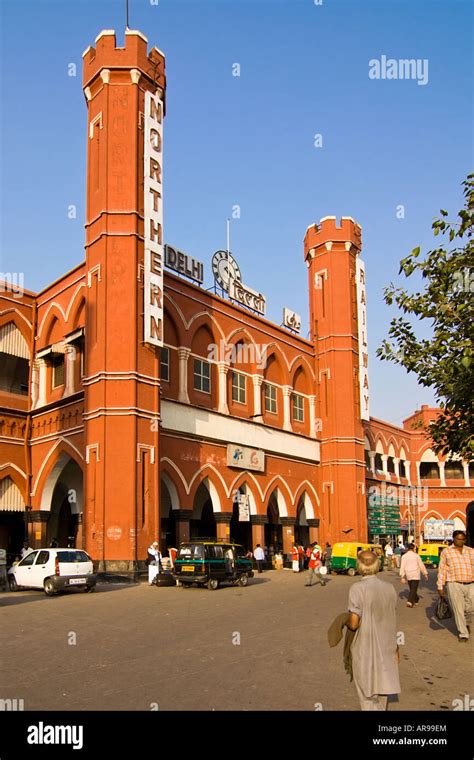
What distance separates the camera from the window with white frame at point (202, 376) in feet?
107

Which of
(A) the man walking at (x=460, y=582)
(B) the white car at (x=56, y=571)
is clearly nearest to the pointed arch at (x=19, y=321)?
(B) the white car at (x=56, y=571)

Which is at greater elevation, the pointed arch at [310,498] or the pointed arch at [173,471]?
the pointed arch at [173,471]

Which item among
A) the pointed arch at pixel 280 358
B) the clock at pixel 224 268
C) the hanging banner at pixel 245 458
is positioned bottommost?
the hanging banner at pixel 245 458

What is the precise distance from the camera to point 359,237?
146 feet

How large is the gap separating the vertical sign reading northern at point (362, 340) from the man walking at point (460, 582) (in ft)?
99.1

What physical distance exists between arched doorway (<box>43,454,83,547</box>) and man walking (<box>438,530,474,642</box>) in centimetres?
1965

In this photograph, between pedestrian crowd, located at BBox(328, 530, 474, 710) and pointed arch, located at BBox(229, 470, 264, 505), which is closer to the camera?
pedestrian crowd, located at BBox(328, 530, 474, 710)

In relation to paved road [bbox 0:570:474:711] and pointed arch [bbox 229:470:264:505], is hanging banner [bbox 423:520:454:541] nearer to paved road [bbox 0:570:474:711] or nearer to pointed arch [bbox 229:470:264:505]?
pointed arch [bbox 229:470:264:505]

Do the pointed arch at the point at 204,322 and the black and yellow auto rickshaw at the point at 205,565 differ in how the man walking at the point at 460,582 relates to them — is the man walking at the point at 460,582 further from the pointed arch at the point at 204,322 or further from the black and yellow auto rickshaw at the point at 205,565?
the pointed arch at the point at 204,322

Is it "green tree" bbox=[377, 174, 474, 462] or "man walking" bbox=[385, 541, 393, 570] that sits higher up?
"green tree" bbox=[377, 174, 474, 462]

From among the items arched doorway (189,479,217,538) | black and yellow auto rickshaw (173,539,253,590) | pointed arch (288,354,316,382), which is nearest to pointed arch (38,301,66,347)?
arched doorway (189,479,217,538)

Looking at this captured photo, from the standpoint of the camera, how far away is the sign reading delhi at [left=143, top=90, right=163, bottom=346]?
26719 mm
